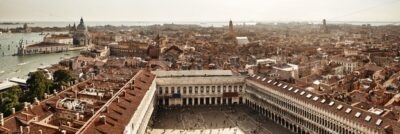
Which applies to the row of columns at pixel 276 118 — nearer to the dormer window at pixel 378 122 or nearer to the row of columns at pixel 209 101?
the row of columns at pixel 209 101

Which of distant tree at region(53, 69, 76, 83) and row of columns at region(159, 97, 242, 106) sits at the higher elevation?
distant tree at region(53, 69, 76, 83)

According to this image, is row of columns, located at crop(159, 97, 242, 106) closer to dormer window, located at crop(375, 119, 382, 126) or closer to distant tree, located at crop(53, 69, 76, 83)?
distant tree, located at crop(53, 69, 76, 83)

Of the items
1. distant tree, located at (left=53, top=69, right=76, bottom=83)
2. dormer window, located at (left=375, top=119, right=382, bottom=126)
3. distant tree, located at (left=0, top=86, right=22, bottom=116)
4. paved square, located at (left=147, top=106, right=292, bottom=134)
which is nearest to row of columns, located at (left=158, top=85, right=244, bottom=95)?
paved square, located at (left=147, top=106, right=292, bottom=134)

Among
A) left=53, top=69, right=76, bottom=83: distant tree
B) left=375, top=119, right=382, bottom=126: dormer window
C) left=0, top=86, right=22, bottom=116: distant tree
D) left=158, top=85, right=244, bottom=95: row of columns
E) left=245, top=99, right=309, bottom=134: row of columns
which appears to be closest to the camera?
left=375, top=119, right=382, bottom=126: dormer window

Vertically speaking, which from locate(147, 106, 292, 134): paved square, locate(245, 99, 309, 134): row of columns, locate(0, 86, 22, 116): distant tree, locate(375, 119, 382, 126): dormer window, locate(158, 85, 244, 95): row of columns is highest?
locate(375, 119, 382, 126): dormer window

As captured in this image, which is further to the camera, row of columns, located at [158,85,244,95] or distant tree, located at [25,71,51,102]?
row of columns, located at [158,85,244,95]

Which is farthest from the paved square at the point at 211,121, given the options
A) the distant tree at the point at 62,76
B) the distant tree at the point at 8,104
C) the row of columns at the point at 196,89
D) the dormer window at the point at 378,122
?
the distant tree at the point at 62,76

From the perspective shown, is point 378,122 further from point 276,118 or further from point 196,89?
point 196,89

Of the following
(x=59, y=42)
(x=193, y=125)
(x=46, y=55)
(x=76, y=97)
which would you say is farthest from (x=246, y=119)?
(x=59, y=42)
